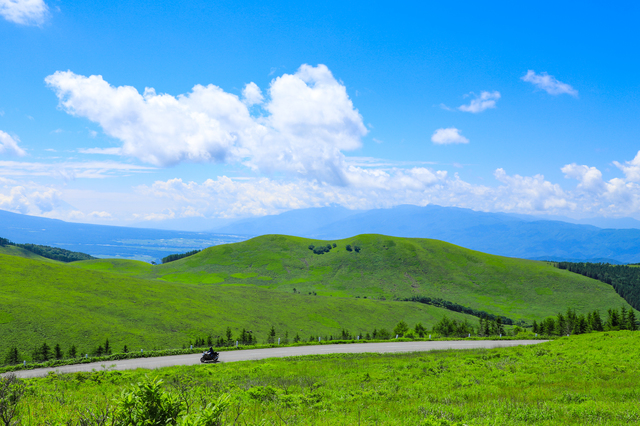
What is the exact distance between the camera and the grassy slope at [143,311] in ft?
191

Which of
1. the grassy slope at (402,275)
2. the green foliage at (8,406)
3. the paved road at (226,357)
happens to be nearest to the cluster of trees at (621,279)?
the grassy slope at (402,275)

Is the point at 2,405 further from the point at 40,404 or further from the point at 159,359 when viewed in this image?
the point at 159,359

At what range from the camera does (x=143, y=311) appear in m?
75.6

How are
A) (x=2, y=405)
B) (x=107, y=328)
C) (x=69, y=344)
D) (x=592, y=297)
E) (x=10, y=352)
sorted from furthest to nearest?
(x=592, y=297), (x=107, y=328), (x=69, y=344), (x=10, y=352), (x=2, y=405)

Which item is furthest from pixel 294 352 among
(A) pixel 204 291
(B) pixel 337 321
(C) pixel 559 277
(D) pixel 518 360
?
(C) pixel 559 277

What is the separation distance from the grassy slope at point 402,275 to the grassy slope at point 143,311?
128 ft

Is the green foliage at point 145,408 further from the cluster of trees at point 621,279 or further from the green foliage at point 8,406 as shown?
the cluster of trees at point 621,279

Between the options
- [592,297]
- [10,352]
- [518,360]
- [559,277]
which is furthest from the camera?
[559,277]

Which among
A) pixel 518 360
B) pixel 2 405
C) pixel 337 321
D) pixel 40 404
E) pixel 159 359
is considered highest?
pixel 2 405

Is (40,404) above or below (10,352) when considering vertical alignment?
above

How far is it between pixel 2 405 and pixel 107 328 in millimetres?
68333

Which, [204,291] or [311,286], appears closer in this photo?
[204,291]

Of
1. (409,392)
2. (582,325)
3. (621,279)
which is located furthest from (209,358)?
(621,279)

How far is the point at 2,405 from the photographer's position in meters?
6.48
